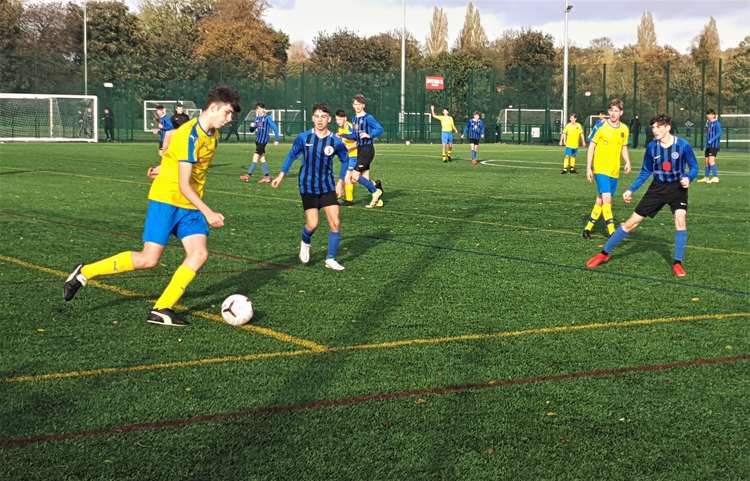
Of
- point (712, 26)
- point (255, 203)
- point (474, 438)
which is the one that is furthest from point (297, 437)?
point (712, 26)

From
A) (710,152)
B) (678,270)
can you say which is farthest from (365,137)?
(710,152)

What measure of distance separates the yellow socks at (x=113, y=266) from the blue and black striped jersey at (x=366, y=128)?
32.6 ft

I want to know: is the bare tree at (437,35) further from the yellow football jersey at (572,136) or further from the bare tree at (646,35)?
the yellow football jersey at (572,136)

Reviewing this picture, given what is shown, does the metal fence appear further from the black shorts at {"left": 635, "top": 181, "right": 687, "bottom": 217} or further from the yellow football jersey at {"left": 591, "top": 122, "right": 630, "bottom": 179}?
the black shorts at {"left": 635, "top": 181, "right": 687, "bottom": 217}

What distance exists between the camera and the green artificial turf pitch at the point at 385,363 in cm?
504

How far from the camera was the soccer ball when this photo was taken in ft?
26.2

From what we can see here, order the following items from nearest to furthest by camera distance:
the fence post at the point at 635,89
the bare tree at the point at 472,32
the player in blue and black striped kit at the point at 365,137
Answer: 1. the player in blue and black striped kit at the point at 365,137
2. the fence post at the point at 635,89
3. the bare tree at the point at 472,32

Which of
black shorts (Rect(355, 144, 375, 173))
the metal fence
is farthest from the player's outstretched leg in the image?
the metal fence

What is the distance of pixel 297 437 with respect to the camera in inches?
209

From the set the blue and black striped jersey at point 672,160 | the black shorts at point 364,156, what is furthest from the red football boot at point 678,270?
the black shorts at point 364,156

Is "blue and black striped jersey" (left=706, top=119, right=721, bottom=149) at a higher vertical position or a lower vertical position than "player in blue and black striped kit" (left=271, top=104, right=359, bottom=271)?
higher

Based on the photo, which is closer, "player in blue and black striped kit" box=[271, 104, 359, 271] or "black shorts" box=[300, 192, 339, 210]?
"player in blue and black striped kit" box=[271, 104, 359, 271]

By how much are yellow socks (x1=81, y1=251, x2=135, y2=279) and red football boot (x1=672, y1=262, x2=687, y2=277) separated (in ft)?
20.3

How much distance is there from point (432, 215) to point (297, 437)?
39.8 feet
